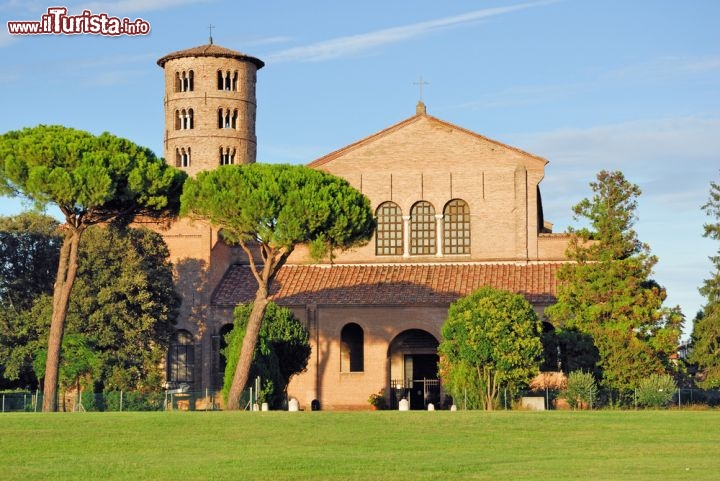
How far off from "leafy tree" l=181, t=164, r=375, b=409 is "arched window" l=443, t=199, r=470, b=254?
1264cm

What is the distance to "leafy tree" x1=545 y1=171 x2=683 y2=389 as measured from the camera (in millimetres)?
48969

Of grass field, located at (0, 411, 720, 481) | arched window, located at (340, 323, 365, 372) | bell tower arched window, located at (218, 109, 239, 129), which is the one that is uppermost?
bell tower arched window, located at (218, 109, 239, 129)

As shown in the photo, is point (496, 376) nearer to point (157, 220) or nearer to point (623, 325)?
point (623, 325)

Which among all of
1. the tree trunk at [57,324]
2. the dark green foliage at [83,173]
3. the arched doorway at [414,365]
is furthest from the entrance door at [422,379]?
the tree trunk at [57,324]

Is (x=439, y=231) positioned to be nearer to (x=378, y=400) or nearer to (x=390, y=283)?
(x=390, y=283)

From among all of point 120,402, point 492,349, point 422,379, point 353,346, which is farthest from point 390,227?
point 120,402

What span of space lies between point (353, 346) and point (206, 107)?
19.2m

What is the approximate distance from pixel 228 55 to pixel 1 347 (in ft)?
77.4

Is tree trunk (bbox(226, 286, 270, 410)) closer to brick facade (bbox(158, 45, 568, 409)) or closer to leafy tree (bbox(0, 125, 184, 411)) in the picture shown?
leafy tree (bbox(0, 125, 184, 411))

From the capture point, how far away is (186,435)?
105ft

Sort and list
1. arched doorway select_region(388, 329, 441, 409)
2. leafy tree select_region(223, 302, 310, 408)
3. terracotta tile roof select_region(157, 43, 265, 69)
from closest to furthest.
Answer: leafy tree select_region(223, 302, 310, 408)
arched doorway select_region(388, 329, 441, 409)
terracotta tile roof select_region(157, 43, 265, 69)

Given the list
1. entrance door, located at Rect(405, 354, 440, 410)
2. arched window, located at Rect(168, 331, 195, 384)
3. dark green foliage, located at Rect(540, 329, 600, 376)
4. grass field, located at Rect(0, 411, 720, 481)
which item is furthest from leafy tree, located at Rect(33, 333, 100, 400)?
dark green foliage, located at Rect(540, 329, 600, 376)

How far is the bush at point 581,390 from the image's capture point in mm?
47094

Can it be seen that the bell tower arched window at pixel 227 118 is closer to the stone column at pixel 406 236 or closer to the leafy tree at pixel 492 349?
the stone column at pixel 406 236
